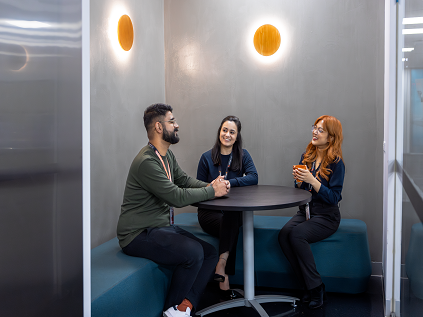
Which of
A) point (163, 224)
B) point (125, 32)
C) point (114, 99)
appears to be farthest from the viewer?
point (125, 32)

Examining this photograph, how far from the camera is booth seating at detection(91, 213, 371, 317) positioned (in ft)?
6.68

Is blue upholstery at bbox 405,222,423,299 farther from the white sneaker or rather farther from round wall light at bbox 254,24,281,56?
round wall light at bbox 254,24,281,56

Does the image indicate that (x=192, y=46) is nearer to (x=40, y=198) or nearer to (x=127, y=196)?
(x=127, y=196)

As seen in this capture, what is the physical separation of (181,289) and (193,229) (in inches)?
38.4

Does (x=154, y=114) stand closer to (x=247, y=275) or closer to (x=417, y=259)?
(x=247, y=275)

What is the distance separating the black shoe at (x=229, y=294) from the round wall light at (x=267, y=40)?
241 cm

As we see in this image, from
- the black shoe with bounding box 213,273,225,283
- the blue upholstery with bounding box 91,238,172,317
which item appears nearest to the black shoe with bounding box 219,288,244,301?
the black shoe with bounding box 213,273,225,283

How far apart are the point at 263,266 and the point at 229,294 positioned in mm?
386

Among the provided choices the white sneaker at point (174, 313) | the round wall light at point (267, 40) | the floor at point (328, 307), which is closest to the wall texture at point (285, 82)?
the round wall light at point (267, 40)

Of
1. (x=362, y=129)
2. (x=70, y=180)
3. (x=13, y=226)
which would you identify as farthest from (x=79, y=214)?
(x=362, y=129)

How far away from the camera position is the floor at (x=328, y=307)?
2496 millimetres

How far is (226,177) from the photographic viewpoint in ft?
10.2

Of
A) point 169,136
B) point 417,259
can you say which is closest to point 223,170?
point 169,136

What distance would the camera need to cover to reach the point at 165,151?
98.7 inches
